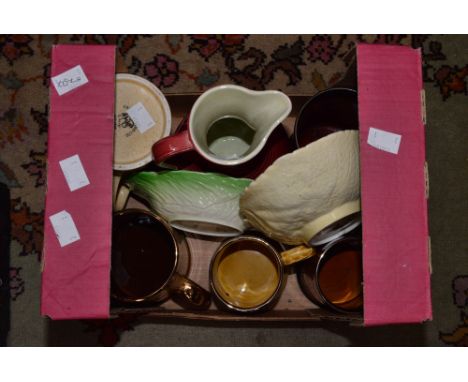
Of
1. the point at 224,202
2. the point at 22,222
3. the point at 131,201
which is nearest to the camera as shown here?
the point at 224,202

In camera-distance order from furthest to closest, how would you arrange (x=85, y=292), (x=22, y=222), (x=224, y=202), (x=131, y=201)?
(x=22, y=222) < (x=131, y=201) < (x=224, y=202) < (x=85, y=292)

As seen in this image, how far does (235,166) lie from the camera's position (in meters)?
0.69

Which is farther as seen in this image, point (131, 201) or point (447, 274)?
point (447, 274)

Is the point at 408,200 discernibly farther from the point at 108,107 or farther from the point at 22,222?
the point at 22,222

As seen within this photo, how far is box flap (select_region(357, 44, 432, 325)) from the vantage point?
0.62 m

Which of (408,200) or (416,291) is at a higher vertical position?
(408,200)

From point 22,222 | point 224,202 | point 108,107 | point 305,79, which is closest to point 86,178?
point 108,107

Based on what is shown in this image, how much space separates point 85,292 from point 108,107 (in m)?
0.26

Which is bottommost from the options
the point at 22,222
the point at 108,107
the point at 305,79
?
the point at 22,222

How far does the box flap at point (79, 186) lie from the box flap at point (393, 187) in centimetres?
35

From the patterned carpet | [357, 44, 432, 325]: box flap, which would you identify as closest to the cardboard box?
[357, 44, 432, 325]: box flap

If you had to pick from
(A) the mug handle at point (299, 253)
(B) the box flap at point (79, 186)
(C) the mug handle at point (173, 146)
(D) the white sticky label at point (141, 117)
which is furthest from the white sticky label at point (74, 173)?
(A) the mug handle at point (299, 253)

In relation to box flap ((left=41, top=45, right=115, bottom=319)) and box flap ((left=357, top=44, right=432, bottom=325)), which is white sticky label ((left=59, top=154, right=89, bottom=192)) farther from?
box flap ((left=357, top=44, right=432, bottom=325))

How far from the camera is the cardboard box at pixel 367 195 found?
612 millimetres
